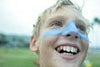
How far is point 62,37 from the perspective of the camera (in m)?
1.98

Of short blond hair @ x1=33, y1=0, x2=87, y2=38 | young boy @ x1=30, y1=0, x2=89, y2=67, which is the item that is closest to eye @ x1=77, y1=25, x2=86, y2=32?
young boy @ x1=30, y1=0, x2=89, y2=67

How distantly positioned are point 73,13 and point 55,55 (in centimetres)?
25

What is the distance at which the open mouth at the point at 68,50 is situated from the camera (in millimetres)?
1950

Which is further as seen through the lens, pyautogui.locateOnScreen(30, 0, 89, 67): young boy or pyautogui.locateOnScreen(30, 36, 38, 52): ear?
pyautogui.locateOnScreen(30, 36, 38, 52): ear

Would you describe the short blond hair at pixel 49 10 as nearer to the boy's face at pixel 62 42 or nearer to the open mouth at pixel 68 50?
the boy's face at pixel 62 42

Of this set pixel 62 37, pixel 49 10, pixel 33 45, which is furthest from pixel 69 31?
pixel 33 45

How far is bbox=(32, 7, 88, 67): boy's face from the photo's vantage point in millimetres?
1952

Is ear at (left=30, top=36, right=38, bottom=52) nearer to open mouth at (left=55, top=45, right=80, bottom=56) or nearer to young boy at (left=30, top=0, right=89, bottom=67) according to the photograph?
young boy at (left=30, top=0, right=89, bottom=67)

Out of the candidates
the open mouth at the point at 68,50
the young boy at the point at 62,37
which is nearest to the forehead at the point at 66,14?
the young boy at the point at 62,37

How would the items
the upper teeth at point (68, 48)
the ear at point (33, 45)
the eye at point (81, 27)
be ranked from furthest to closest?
the ear at point (33, 45)
the eye at point (81, 27)
the upper teeth at point (68, 48)

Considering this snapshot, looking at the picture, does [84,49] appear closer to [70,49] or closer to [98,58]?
[70,49]

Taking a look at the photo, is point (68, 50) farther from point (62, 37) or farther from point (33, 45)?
point (33, 45)

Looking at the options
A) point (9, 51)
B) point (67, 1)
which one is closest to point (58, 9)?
point (67, 1)

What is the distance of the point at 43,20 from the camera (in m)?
2.14
